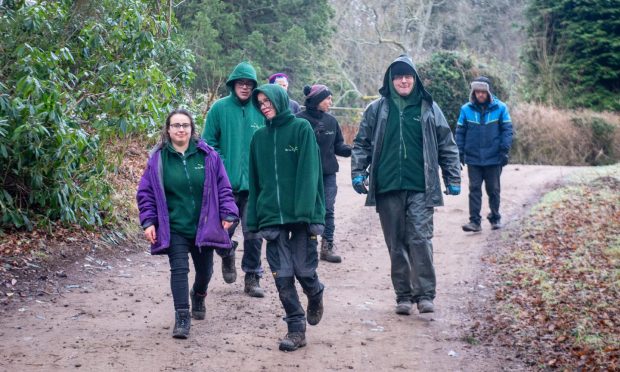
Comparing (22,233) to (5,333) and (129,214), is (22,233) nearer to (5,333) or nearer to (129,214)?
(129,214)

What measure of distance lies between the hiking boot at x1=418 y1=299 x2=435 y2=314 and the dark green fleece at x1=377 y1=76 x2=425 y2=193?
103 cm

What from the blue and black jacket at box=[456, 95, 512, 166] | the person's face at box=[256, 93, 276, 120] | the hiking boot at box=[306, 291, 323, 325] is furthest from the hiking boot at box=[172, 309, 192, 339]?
the blue and black jacket at box=[456, 95, 512, 166]

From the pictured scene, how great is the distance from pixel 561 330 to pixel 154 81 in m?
5.73

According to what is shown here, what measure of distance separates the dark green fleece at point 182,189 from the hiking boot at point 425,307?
2325 mm

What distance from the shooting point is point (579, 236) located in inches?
468

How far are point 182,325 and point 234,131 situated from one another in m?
2.20

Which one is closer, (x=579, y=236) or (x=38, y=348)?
(x=38, y=348)

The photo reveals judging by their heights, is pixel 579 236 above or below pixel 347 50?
below

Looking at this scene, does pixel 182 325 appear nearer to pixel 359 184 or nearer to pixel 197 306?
pixel 197 306

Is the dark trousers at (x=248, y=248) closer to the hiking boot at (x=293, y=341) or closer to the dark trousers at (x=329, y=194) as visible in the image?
the hiking boot at (x=293, y=341)

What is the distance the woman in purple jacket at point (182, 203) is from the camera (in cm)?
658

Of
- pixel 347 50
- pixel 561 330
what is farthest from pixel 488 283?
pixel 347 50

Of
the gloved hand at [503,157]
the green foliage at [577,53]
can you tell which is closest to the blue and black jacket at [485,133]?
the gloved hand at [503,157]

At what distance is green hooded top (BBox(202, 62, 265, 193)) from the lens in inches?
316
